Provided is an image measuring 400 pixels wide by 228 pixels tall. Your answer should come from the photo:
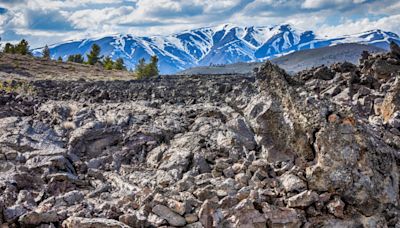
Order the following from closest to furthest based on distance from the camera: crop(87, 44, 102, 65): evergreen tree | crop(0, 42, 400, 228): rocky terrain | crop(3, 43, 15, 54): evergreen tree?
crop(0, 42, 400, 228): rocky terrain, crop(3, 43, 15, 54): evergreen tree, crop(87, 44, 102, 65): evergreen tree

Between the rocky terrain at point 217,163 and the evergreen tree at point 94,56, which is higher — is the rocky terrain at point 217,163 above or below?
above

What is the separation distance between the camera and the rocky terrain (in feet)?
41.7

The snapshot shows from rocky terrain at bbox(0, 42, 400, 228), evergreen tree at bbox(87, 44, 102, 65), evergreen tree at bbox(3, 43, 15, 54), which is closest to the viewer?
rocky terrain at bbox(0, 42, 400, 228)

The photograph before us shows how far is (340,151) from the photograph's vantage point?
46.1 feet

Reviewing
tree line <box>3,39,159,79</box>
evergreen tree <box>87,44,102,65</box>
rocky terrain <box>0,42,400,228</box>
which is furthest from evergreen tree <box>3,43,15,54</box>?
rocky terrain <box>0,42,400,228</box>

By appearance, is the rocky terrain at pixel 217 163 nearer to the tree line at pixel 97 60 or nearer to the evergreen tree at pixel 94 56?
the tree line at pixel 97 60

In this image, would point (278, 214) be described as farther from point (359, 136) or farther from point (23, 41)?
point (23, 41)

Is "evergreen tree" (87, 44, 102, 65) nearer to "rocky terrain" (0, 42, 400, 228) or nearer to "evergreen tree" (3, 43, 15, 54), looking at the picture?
"evergreen tree" (3, 43, 15, 54)

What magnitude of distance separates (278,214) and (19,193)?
7654 millimetres

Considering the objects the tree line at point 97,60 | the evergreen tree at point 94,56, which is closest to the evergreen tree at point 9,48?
the tree line at point 97,60

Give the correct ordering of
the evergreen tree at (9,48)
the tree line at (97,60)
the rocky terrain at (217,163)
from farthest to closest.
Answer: the evergreen tree at (9,48), the tree line at (97,60), the rocky terrain at (217,163)

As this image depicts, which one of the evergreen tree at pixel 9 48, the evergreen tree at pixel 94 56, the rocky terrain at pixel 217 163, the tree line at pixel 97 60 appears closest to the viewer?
the rocky terrain at pixel 217 163

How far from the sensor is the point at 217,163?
1579 centimetres

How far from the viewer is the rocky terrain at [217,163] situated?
12.7 meters
